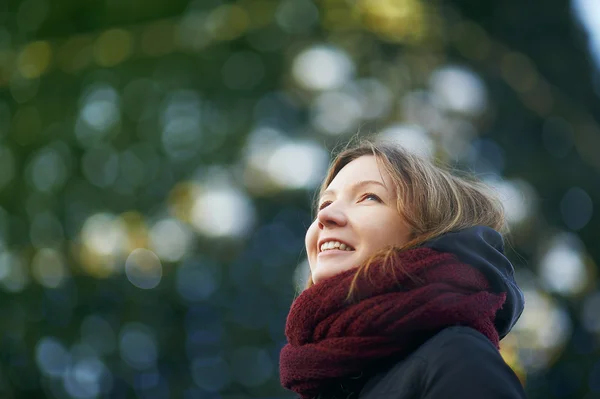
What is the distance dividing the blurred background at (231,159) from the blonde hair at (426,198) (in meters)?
3.93

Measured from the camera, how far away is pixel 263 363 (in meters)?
6.21

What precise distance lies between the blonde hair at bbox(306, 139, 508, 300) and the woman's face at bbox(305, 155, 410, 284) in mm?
22

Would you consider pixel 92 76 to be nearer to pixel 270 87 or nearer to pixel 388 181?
pixel 270 87

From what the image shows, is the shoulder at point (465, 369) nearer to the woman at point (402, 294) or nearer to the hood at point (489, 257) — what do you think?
the woman at point (402, 294)

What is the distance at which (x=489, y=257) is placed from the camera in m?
1.46

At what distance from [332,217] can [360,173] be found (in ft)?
0.47

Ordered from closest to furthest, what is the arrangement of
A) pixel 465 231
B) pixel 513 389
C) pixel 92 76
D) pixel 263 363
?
1. pixel 513 389
2. pixel 465 231
3. pixel 263 363
4. pixel 92 76

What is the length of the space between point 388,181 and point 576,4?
17.3 ft

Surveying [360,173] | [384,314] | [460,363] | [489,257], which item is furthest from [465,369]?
[360,173]

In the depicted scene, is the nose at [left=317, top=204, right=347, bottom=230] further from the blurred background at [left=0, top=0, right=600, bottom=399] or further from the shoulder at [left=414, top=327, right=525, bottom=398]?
the blurred background at [left=0, top=0, right=600, bottom=399]

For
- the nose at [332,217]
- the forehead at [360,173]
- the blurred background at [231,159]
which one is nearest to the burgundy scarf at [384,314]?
the nose at [332,217]

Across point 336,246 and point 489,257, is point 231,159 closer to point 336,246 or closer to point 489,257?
point 336,246

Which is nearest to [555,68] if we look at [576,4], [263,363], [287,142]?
[576,4]

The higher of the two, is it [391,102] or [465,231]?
[465,231]
